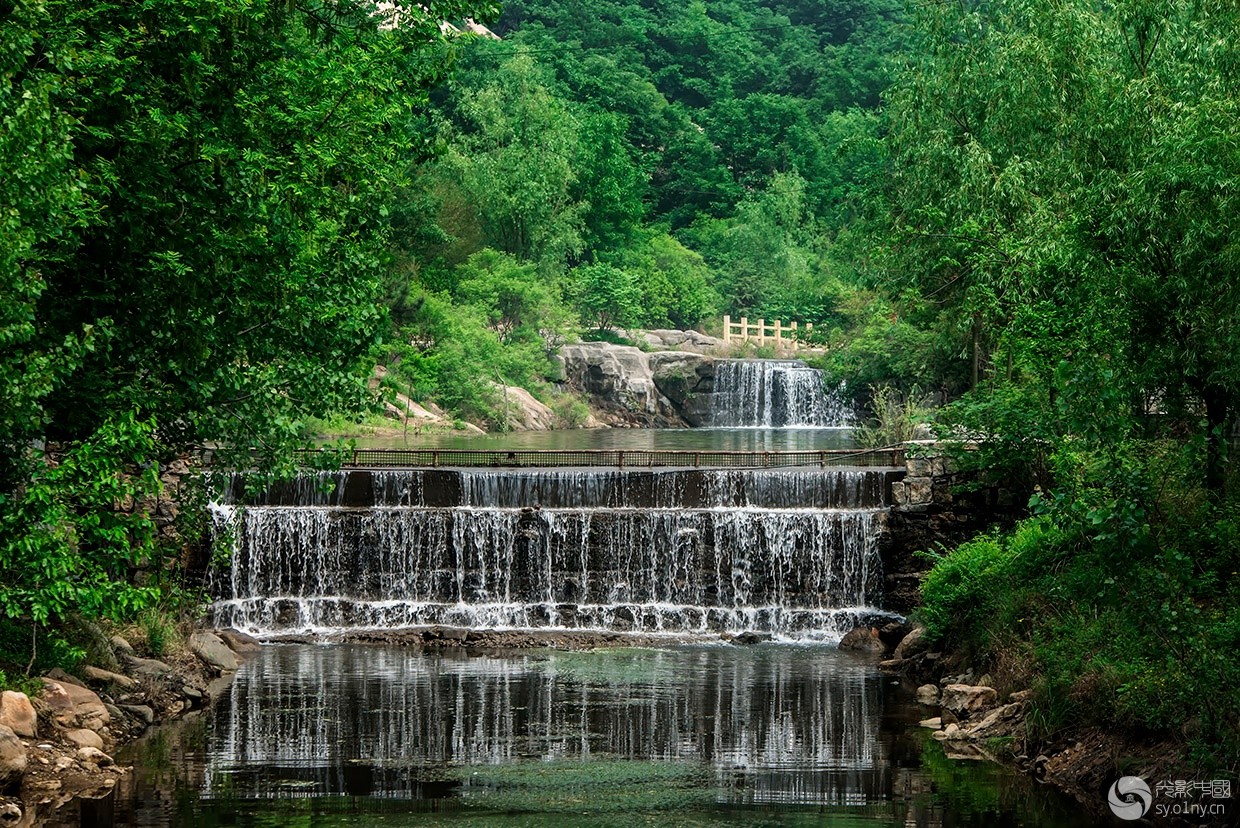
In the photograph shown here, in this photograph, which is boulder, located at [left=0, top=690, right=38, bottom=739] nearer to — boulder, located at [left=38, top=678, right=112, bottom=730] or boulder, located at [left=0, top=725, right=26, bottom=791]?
boulder, located at [left=0, top=725, right=26, bottom=791]

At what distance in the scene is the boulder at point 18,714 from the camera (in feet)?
52.7

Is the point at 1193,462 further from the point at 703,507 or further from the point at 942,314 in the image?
the point at 942,314

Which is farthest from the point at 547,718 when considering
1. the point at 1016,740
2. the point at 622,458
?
the point at 622,458

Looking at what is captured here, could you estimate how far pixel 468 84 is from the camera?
75188 millimetres

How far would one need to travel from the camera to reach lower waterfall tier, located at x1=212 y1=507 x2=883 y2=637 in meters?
28.5

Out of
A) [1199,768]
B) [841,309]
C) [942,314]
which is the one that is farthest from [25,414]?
[841,309]

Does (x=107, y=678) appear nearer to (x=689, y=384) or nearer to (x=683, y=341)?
(x=689, y=384)

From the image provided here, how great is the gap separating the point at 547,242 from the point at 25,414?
51.4 m

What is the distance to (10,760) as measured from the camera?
15.3 m

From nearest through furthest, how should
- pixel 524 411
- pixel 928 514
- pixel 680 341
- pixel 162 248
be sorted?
1. pixel 162 248
2. pixel 928 514
3. pixel 524 411
4. pixel 680 341

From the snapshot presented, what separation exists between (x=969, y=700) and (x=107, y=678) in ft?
36.5

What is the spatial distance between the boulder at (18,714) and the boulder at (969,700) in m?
11.3

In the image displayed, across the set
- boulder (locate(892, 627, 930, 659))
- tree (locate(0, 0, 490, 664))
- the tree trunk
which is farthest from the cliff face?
the tree trunk

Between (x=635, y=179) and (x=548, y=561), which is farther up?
(x=635, y=179)
